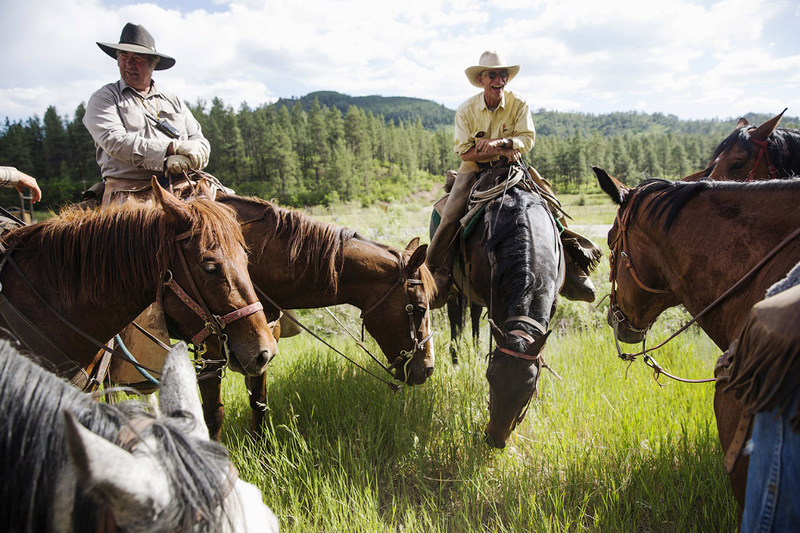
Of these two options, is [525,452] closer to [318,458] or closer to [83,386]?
[318,458]

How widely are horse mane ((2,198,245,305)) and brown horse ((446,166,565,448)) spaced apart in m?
1.92

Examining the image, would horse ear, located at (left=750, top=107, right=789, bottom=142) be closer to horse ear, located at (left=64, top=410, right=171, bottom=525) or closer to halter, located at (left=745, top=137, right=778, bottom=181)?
halter, located at (left=745, top=137, right=778, bottom=181)

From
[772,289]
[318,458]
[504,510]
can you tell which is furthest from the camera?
[318,458]

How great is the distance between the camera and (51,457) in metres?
0.98

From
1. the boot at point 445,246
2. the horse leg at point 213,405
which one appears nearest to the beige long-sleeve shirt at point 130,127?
the horse leg at point 213,405

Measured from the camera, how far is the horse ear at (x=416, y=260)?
11.1 ft

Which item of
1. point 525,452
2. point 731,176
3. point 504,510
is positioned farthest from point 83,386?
point 731,176

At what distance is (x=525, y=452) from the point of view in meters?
3.13

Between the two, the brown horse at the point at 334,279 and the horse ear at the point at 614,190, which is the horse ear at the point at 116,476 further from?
the horse ear at the point at 614,190

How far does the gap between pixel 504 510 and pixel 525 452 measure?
610 millimetres

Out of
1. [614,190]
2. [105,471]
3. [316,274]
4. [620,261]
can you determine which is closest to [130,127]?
[316,274]

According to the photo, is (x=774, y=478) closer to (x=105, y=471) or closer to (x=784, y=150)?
(x=105, y=471)

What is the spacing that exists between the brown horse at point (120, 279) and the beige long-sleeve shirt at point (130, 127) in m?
0.99

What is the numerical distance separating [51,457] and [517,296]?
8.91ft
